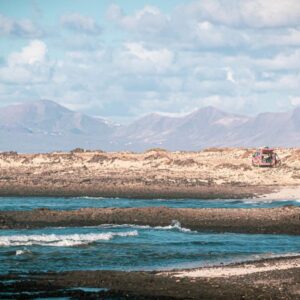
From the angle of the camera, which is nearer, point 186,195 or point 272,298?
point 272,298

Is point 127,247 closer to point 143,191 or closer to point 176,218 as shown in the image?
point 176,218

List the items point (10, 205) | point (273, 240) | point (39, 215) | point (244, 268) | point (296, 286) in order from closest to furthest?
point (296, 286) < point (244, 268) < point (273, 240) < point (39, 215) < point (10, 205)

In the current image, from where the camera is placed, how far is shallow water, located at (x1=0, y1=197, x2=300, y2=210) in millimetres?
58934

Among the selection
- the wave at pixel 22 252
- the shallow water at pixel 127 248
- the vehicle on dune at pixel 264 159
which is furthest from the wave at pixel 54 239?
the vehicle on dune at pixel 264 159

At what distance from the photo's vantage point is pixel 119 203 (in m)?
62.1

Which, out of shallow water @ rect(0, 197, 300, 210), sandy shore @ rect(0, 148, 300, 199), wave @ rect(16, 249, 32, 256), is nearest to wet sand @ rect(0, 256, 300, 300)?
wave @ rect(16, 249, 32, 256)

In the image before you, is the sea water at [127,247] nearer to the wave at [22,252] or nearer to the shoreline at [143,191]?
the wave at [22,252]

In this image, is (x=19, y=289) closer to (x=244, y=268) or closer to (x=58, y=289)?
(x=58, y=289)

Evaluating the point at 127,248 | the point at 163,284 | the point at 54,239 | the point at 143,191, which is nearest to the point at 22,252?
the point at 54,239

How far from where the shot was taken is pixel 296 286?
25469 millimetres

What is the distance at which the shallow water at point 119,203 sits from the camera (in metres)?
58.9

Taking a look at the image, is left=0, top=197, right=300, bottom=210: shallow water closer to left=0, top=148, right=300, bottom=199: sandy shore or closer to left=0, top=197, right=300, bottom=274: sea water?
left=0, top=148, right=300, bottom=199: sandy shore

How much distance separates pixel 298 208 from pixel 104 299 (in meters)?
26.3

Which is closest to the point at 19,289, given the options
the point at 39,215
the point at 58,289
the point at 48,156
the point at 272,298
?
the point at 58,289
